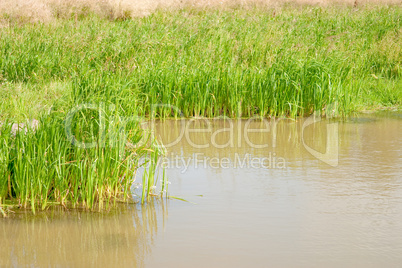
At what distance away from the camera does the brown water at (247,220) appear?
3545 millimetres

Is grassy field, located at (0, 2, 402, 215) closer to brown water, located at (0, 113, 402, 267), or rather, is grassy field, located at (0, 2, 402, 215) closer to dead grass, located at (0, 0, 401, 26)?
brown water, located at (0, 113, 402, 267)

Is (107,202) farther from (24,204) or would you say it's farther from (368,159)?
(368,159)

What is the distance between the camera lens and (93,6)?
15703 millimetres

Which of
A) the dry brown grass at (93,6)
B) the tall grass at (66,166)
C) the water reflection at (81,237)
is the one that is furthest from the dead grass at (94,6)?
the water reflection at (81,237)

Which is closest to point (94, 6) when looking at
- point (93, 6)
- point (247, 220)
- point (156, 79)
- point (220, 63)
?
point (93, 6)

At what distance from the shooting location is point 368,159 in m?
5.82

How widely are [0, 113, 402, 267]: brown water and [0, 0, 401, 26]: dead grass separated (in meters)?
8.65

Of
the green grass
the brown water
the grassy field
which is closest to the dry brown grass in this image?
the grassy field

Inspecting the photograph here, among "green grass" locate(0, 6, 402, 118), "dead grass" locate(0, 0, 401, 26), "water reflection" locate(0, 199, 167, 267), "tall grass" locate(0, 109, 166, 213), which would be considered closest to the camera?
"water reflection" locate(0, 199, 167, 267)

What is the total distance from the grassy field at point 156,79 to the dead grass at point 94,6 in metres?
→ 0.46

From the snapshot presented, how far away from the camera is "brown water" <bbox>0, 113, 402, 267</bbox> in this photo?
3.54 metres

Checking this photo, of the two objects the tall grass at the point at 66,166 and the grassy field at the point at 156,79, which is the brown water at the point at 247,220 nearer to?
the tall grass at the point at 66,166

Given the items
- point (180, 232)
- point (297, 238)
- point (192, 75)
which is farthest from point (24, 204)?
point (192, 75)

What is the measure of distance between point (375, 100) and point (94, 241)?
6378 mm
